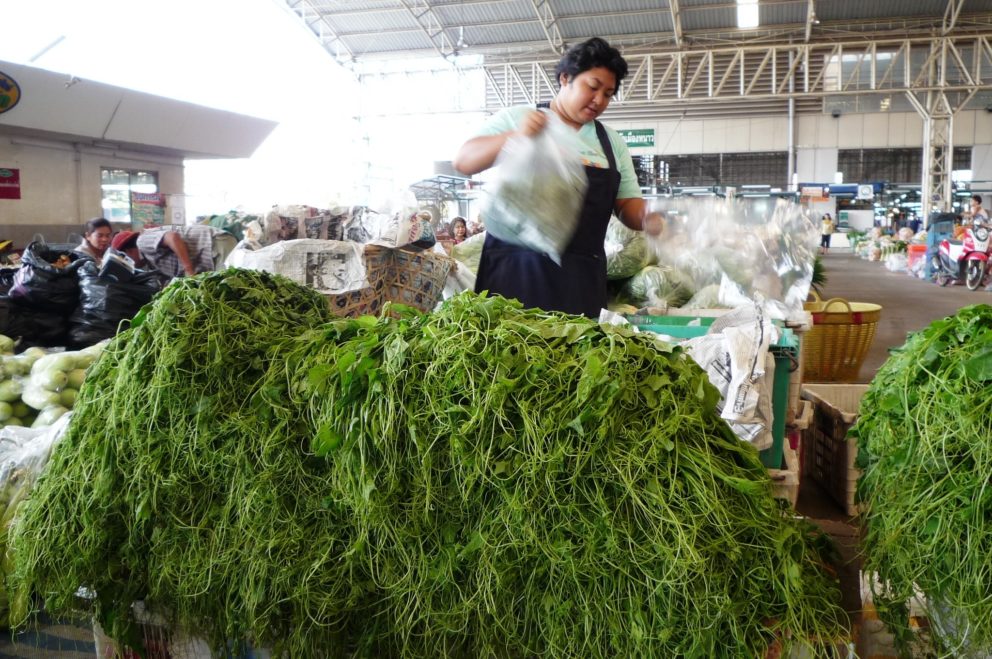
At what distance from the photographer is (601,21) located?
51.5 ft

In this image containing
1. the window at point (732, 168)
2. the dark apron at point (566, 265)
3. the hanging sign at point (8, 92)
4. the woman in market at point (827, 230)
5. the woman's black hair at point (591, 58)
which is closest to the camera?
the woman's black hair at point (591, 58)

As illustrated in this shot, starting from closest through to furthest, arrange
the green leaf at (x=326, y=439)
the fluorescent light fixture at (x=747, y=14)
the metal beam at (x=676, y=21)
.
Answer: the green leaf at (x=326, y=439) → the metal beam at (x=676, y=21) → the fluorescent light fixture at (x=747, y=14)

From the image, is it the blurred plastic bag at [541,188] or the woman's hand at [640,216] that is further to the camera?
the woman's hand at [640,216]

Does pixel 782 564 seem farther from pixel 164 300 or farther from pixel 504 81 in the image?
pixel 504 81

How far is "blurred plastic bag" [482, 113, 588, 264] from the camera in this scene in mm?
1923

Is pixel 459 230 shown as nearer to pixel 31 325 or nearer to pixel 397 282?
pixel 31 325

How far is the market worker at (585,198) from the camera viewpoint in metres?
2.17

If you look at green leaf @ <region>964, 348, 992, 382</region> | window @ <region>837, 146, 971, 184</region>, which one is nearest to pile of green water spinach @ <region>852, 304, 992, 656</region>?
green leaf @ <region>964, 348, 992, 382</region>

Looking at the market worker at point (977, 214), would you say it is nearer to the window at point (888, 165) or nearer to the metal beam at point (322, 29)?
the window at point (888, 165)

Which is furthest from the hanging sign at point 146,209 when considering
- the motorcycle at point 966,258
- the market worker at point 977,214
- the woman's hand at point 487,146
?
the market worker at point 977,214

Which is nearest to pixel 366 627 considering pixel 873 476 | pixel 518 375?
pixel 518 375

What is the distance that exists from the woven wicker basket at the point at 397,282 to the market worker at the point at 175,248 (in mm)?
2287

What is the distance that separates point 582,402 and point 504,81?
58.6 ft

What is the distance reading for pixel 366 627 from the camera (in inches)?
52.6
